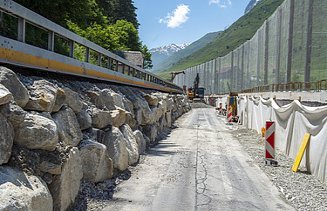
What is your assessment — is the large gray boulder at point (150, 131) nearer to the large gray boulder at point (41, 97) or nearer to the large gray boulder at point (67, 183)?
the large gray boulder at point (67, 183)

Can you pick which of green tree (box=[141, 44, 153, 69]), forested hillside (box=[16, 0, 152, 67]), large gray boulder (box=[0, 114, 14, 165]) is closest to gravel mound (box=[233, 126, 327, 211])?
large gray boulder (box=[0, 114, 14, 165])

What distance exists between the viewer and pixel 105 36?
36062 millimetres

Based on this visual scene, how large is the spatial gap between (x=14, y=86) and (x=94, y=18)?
3243 cm

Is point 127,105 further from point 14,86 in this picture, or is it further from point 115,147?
point 14,86

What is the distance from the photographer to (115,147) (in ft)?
25.6

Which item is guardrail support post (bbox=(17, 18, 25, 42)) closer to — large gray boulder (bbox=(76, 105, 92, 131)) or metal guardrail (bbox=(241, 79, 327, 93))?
large gray boulder (bbox=(76, 105, 92, 131))

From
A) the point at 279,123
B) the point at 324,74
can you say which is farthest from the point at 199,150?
the point at 324,74

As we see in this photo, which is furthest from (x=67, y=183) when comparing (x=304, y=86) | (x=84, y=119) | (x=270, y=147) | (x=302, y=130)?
(x=304, y=86)

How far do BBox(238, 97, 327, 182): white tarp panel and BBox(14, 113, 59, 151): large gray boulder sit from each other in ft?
20.2

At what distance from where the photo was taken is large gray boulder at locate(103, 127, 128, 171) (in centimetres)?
773

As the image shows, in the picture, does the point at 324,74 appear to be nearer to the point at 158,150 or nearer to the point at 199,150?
the point at 199,150

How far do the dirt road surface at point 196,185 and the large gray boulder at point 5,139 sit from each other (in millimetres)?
2445

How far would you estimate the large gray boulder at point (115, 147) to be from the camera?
305 inches

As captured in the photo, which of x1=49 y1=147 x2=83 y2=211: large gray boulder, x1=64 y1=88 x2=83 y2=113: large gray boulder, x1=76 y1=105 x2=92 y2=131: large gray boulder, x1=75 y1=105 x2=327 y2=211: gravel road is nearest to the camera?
x1=49 y1=147 x2=83 y2=211: large gray boulder
